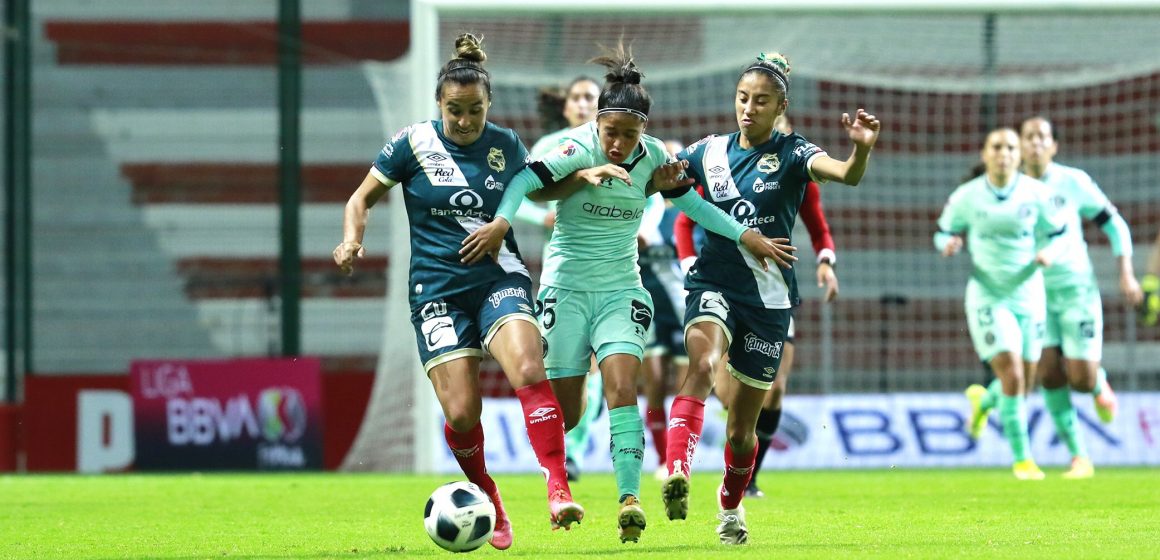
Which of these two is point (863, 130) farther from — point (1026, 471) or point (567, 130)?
point (1026, 471)

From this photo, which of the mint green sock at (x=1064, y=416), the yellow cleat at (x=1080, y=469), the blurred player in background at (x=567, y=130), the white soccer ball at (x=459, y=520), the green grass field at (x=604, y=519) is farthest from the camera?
the mint green sock at (x=1064, y=416)

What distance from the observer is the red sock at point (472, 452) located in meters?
6.33

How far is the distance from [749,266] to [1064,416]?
5.90 metres

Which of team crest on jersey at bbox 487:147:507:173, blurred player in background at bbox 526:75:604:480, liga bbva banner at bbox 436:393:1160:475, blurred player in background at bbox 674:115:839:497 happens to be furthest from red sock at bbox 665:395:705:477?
liga bbva banner at bbox 436:393:1160:475

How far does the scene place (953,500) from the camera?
875 centimetres

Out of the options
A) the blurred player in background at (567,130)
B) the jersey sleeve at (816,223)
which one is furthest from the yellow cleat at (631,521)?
the blurred player in background at (567,130)

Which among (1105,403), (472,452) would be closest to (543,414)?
(472,452)

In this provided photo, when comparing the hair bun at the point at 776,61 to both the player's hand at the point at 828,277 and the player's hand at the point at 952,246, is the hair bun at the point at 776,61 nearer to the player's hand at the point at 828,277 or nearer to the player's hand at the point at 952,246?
the player's hand at the point at 828,277

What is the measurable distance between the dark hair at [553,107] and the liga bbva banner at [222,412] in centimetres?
386

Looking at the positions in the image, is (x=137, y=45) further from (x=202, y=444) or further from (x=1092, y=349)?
(x=1092, y=349)

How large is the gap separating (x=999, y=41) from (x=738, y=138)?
9.70 m

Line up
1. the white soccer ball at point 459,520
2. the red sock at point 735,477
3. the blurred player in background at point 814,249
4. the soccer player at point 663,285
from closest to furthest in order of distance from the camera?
the white soccer ball at point 459,520, the red sock at point 735,477, the blurred player in background at point 814,249, the soccer player at point 663,285

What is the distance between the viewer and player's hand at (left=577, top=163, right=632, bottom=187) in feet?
20.4

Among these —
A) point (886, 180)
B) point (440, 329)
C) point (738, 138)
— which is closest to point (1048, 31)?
point (886, 180)
